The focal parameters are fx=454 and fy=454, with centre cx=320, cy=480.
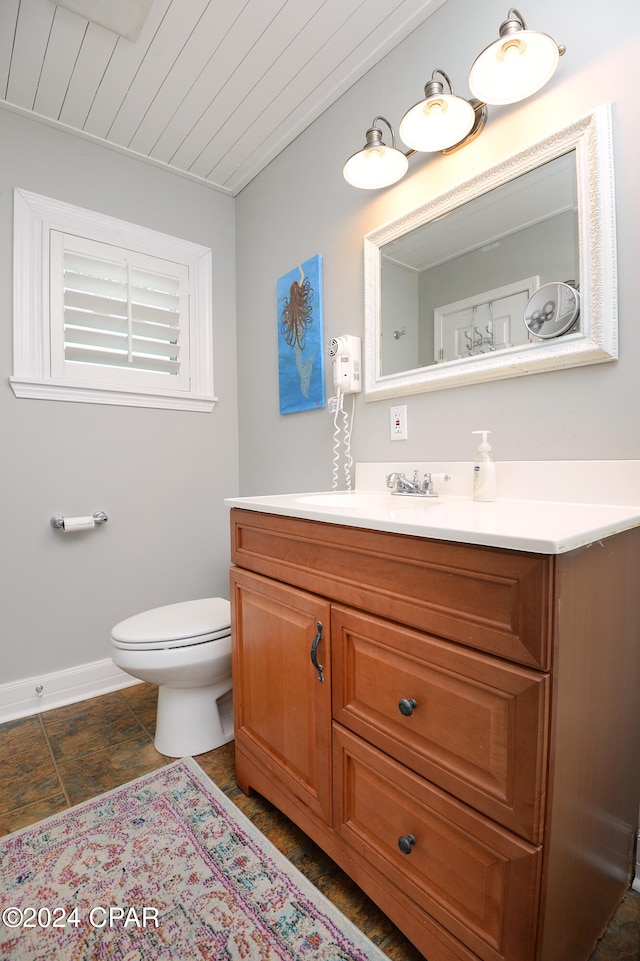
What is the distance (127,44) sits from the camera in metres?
1.56

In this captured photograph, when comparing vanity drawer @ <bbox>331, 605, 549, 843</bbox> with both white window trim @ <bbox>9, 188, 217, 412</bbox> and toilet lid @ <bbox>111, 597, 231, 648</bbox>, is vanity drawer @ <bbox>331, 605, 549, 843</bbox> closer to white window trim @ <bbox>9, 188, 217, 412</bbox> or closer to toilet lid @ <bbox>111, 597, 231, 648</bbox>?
toilet lid @ <bbox>111, 597, 231, 648</bbox>

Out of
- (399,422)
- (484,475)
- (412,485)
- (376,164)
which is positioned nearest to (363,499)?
(412,485)

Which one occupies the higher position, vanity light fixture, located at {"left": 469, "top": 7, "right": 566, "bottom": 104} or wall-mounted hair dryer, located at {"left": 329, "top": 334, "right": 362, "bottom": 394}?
vanity light fixture, located at {"left": 469, "top": 7, "right": 566, "bottom": 104}

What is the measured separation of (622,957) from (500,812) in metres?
0.57

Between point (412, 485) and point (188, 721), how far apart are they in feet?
3.71

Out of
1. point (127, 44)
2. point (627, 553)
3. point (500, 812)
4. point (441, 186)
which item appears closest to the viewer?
point (500, 812)

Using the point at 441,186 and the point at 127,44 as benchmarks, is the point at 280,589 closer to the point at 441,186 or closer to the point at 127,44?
the point at 441,186

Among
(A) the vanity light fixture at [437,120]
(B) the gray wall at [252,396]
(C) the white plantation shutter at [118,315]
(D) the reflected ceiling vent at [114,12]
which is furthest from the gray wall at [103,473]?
(A) the vanity light fixture at [437,120]

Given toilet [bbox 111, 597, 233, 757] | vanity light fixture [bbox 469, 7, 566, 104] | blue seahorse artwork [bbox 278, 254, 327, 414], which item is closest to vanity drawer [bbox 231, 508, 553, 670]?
toilet [bbox 111, 597, 233, 757]

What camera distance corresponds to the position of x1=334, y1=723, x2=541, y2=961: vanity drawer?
2.26 feet

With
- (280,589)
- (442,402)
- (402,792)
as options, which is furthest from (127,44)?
(402,792)

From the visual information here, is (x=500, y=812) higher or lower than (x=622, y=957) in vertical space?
higher

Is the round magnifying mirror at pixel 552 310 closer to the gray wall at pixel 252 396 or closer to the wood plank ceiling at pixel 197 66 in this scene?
the gray wall at pixel 252 396

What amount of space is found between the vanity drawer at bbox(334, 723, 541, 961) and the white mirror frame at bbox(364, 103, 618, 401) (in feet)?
3.24
